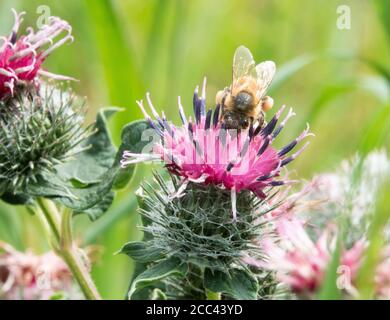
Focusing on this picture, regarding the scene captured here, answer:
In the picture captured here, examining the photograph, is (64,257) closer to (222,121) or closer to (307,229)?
(222,121)

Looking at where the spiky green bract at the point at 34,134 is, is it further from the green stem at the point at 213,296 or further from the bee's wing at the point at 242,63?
the green stem at the point at 213,296

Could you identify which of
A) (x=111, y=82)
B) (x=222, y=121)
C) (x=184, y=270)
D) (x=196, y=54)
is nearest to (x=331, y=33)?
(x=196, y=54)

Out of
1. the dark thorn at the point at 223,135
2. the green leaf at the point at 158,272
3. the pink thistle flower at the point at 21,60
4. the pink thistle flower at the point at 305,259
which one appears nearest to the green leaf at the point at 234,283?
the green leaf at the point at 158,272

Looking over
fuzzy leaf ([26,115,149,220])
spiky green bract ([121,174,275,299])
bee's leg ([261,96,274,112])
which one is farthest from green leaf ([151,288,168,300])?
bee's leg ([261,96,274,112])

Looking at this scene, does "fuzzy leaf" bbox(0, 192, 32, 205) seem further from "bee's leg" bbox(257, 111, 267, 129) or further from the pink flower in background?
"bee's leg" bbox(257, 111, 267, 129)

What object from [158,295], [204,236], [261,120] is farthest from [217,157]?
[158,295]

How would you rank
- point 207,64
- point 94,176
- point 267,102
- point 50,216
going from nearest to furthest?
point 267,102
point 50,216
point 94,176
point 207,64

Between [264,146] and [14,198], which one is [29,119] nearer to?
[14,198]
